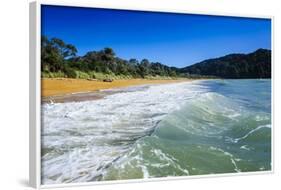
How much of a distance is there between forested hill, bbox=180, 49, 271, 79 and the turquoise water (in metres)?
0.13

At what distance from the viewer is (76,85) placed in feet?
25.1

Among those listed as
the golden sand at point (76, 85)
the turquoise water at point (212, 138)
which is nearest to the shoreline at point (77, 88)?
the golden sand at point (76, 85)

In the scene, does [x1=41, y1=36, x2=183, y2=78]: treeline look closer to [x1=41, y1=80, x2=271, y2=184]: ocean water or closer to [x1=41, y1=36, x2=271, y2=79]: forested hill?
[x1=41, y1=36, x2=271, y2=79]: forested hill

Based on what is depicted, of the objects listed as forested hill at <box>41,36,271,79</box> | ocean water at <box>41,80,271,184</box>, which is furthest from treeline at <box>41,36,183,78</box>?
ocean water at <box>41,80,271,184</box>

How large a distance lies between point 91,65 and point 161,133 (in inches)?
56.4

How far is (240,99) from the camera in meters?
8.70

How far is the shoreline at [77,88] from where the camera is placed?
7344 millimetres

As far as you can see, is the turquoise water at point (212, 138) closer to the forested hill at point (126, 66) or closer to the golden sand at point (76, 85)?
the forested hill at point (126, 66)

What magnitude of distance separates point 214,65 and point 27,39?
2878 mm

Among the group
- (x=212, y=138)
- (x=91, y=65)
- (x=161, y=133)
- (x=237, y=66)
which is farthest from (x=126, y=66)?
(x=237, y=66)

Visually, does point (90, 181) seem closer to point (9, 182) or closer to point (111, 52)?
point (9, 182)

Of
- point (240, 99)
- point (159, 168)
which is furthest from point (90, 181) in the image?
point (240, 99)

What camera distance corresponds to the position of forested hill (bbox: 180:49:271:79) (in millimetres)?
8391

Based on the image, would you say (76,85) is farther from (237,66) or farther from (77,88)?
(237,66)
